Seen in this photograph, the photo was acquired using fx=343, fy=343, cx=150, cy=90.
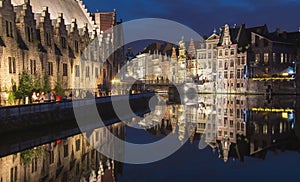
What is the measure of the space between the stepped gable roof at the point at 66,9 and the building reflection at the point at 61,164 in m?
25.3

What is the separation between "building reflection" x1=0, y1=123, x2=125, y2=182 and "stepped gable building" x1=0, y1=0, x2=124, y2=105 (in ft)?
37.0

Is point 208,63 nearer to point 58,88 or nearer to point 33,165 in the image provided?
point 58,88

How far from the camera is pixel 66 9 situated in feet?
174

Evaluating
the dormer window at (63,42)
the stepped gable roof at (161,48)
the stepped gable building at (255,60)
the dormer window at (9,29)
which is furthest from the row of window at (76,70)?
the stepped gable roof at (161,48)

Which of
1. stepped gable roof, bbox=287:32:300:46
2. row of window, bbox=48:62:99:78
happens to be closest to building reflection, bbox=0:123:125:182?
row of window, bbox=48:62:99:78

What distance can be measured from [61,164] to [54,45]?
26.7 metres

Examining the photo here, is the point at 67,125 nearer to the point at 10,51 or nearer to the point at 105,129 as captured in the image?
the point at 105,129

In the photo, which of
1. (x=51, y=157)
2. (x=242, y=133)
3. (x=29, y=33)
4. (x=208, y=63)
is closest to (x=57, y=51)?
(x=29, y=33)

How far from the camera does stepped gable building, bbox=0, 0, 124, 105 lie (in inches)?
1196

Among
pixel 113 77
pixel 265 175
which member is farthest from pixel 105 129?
pixel 113 77

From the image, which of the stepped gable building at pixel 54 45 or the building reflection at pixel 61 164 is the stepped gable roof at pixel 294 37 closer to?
the stepped gable building at pixel 54 45

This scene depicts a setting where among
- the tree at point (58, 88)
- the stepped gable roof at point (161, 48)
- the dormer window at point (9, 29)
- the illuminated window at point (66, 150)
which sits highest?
the stepped gable roof at point (161, 48)

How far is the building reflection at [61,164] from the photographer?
563 inches

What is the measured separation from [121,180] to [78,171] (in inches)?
92.9
